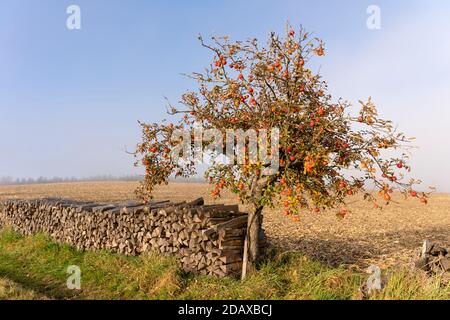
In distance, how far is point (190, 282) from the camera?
9219mm

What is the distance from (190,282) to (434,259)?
288 inches

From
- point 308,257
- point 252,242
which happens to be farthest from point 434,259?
point 252,242

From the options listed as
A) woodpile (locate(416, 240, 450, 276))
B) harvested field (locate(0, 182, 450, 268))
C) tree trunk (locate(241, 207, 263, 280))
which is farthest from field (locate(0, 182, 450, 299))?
woodpile (locate(416, 240, 450, 276))

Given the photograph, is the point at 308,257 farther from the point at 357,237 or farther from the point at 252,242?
the point at 357,237

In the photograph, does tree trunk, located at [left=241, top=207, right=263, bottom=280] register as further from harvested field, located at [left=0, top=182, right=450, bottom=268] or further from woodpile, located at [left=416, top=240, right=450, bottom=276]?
woodpile, located at [left=416, top=240, right=450, bottom=276]

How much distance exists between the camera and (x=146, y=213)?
11797 millimetres

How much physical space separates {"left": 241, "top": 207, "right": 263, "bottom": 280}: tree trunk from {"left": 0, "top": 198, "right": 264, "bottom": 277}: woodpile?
0.24m

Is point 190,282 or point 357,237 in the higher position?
point 190,282

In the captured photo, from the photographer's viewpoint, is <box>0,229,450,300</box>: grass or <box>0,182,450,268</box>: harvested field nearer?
<box>0,229,450,300</box>: grass

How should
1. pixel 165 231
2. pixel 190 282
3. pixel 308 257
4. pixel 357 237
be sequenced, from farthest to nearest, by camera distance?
1. pixel 357 237
2. pixel 165 231
3. pixel 308 257
4. pixel 190 282

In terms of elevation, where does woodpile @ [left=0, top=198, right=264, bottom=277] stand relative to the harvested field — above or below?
above

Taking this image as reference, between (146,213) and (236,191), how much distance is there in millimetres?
4263

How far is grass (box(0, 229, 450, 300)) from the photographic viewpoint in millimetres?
8047
